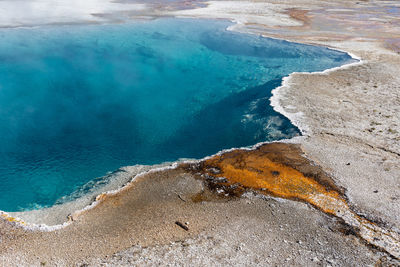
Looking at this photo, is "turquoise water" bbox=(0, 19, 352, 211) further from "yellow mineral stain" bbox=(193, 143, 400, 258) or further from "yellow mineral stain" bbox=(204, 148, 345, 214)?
"yellow mineral stain" bbox=(204, 148, 345, 214)

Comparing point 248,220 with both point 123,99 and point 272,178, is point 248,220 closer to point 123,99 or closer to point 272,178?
point 272,178

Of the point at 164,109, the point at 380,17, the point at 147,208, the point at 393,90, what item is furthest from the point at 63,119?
the point at 380,17

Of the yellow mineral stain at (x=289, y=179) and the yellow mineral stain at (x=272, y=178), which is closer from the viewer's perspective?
the yellow mineral stain at (x=289, y=179)

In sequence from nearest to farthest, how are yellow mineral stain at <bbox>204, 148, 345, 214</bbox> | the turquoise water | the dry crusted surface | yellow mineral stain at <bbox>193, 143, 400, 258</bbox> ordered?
1. the dry crusted surface
2. yellow mineral stain at <bbox>193, 143, 400, 258</bbox>
3. yellow mineral stain at <bbox>204, 148, 345, 214</bbox>
4. the turquoise water

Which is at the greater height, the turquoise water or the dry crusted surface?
the turquoise water

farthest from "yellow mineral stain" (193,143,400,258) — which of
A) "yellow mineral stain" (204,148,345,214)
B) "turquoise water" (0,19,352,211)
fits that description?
"turquoise water" (0,19,352,211)

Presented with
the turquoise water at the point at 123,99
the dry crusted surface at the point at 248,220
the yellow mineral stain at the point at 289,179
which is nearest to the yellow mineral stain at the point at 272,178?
the yellow mineral stain at the point at 289,179

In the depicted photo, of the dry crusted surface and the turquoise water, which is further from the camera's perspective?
the turquoise water

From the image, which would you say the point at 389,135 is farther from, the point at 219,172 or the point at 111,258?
the point at 111,258

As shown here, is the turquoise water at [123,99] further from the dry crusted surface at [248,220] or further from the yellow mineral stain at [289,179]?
the dry crusted surface at [248,220]
